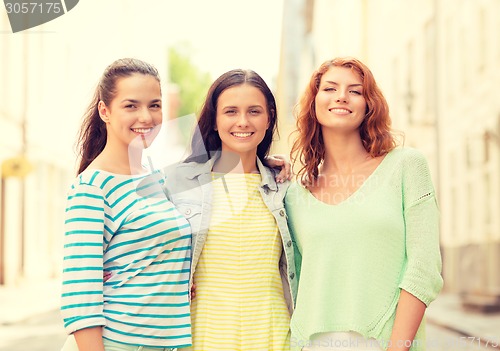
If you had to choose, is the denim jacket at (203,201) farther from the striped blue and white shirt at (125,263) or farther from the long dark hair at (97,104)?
the long dark hair at (97,104)

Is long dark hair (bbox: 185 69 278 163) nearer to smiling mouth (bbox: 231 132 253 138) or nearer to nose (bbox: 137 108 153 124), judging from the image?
smiling mouth (bbox: 231 132 253 138)

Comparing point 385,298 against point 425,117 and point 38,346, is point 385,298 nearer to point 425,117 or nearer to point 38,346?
point 38,346

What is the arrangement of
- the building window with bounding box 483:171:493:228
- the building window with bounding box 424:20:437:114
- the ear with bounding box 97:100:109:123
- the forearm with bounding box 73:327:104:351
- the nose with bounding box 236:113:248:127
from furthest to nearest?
the building window with bounding box 424:20:437:114 < the building window with bounding box 483:171:493:228 < the nose with bounding box 236:113:248:127 < the ear with bounding box 97:100:109:123 < the forearm with bounding box 73:327:104:351

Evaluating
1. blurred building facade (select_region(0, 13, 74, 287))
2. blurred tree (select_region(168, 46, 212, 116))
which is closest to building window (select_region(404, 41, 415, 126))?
blurred building facade (select_region(0, 13, 74, 287))

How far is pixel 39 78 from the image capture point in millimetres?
17031

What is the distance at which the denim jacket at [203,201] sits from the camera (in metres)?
3.12

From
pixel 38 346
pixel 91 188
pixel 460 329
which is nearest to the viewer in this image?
pixel 91 188

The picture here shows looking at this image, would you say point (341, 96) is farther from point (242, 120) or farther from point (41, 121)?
point (41, 121)

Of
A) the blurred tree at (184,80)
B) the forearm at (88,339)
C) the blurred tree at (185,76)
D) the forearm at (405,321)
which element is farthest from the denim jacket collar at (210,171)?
the blurred tree at (185,76)

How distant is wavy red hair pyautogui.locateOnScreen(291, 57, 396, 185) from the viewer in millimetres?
3078

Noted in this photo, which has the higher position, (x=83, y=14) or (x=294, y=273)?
(x=83, y=14)

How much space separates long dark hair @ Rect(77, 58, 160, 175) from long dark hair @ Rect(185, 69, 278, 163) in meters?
0.42

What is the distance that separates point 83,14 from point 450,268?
33.0 feet

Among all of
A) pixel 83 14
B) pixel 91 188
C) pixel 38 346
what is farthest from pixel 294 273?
pixel 83 14
